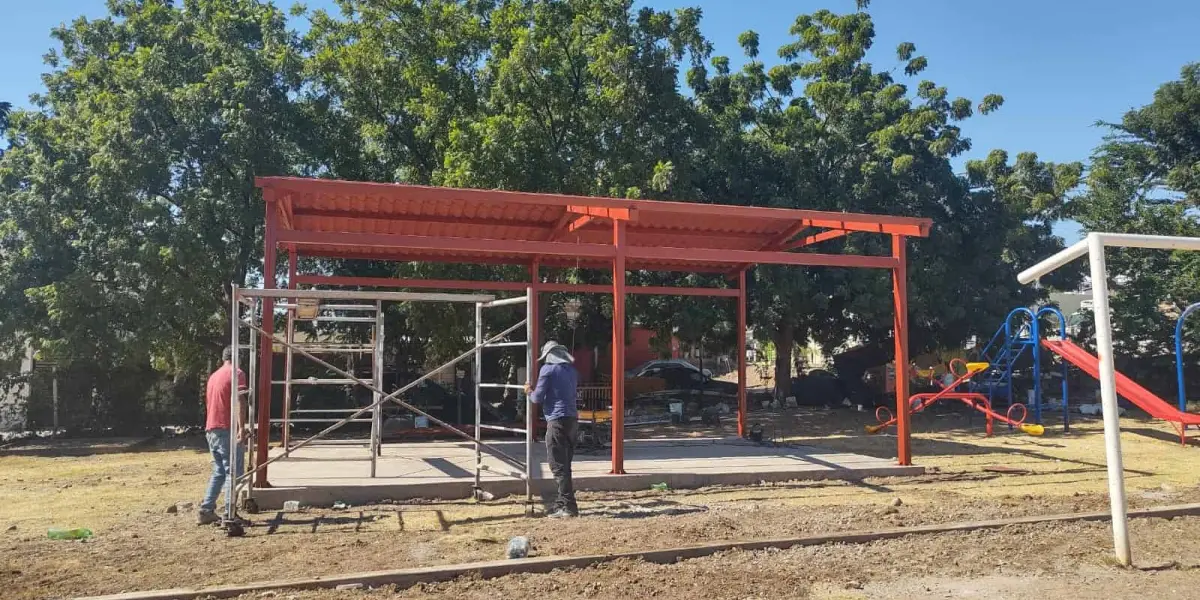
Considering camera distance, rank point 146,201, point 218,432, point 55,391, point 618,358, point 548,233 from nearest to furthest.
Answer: point 218,432 → point 618,358 → point 548,233 → point 146,201 → point 55,391

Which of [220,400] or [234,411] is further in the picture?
[220,400]

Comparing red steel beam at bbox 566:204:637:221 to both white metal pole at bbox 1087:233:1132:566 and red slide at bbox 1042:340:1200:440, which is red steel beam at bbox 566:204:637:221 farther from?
red slide at bbox 1042:340:1200:440

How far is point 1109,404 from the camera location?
6191 mm

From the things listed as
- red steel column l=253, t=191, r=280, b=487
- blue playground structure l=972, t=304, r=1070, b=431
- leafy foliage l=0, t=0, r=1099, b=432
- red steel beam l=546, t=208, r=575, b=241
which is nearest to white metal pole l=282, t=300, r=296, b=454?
red steel column l=253, t=191, r=280, b=487

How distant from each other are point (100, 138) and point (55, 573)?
41.9ft

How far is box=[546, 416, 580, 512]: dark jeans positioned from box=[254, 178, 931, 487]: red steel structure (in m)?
1.62

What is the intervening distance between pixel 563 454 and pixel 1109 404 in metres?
4.70

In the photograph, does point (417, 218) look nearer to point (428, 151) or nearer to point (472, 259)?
point (472, 259)

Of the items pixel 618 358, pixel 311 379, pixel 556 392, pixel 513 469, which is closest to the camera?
pixel 556 392

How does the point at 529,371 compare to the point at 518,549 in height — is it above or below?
above

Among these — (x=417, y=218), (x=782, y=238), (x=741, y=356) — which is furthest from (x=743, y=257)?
(x=417, y=218)

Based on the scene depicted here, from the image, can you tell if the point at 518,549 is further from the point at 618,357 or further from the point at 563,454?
the point at 618,357

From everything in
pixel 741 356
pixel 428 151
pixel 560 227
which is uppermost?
pixel 428 151

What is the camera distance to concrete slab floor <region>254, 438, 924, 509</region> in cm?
921
